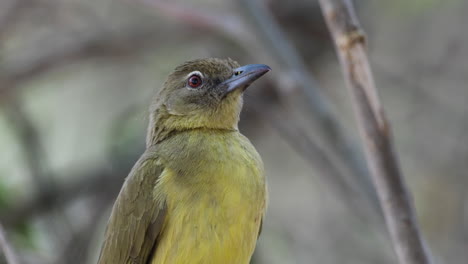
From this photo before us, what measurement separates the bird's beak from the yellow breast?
42cm

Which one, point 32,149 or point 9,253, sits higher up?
point 9,253

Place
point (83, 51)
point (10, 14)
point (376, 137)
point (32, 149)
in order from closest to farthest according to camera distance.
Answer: point (376, 137) < point (32, 149) < point (10, 14) < point (83, 51)

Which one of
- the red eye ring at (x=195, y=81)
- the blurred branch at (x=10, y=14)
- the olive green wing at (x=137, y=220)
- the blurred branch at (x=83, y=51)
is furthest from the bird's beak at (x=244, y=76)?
the blurred branch at (x=10, y=14)

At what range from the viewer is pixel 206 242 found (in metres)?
3.33

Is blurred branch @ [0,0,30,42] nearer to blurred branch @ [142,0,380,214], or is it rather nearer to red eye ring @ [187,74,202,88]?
blurred branch @ [142,0,380,214]

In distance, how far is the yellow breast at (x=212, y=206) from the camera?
11.0 ft

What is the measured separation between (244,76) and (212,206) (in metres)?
0.88

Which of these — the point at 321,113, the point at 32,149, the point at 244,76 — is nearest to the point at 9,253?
the point at 244,76

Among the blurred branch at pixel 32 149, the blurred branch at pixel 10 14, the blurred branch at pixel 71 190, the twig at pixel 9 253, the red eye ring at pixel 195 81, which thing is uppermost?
the red eye ring at pixel 195 81

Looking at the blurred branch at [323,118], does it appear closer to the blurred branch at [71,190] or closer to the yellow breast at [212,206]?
the yellow breast at [212,206]

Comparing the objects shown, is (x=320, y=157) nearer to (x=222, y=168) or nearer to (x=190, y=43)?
(x=222, y=168)

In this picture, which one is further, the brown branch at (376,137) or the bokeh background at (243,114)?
the bokeh background at (243,114)

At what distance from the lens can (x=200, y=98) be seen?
4.13 metres

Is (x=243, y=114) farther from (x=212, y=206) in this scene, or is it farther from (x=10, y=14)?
(x=212, y=206)
